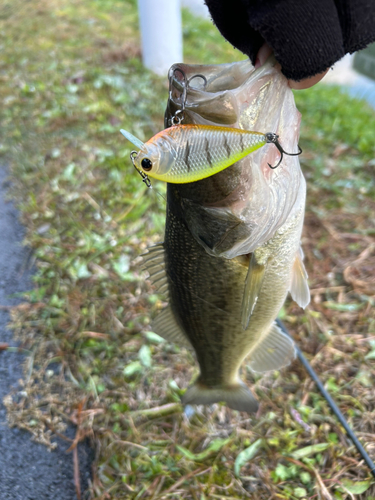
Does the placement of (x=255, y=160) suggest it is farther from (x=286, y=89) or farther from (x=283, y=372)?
(x=283, y=372)

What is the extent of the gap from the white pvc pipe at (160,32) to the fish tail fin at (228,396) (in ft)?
13.6

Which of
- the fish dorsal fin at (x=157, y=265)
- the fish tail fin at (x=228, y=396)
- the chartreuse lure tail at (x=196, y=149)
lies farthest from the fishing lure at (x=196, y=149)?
the fish tail fin at (x=228, y=396)

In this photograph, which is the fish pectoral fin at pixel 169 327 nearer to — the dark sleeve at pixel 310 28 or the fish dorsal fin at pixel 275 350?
the fish dorsal fin at pixel 275 350

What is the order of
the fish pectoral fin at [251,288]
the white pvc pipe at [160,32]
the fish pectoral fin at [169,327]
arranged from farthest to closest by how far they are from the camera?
1. the white pvc pipe at [160,32]
2. the fish pectoral fin at [169,327]
3. the fish pectoral fin at [251,288]

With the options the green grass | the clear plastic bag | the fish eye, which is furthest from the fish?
the green grass

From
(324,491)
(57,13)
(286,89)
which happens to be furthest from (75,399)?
(57,13)

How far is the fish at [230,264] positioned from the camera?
3.72 feet

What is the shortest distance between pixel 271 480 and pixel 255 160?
1.63m

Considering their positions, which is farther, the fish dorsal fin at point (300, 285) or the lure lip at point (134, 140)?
the fish dorsal fin at point (300, 285)

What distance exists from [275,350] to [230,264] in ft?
2.47

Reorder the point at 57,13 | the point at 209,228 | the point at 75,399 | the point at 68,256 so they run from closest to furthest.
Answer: the point at 209,228, the point at 75,399, the point at 68,256, the point at 57,13

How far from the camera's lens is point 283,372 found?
7.75 ft

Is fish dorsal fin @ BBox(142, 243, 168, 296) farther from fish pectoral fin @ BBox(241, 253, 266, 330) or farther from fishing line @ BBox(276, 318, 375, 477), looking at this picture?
fishing line @ BBox(276, 318, 375, 477)

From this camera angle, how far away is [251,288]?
1.31 m
